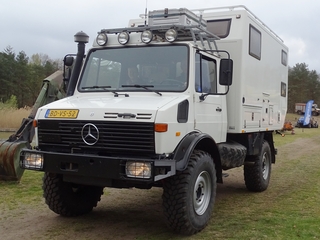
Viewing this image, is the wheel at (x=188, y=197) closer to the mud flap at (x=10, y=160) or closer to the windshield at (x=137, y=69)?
the windshield at (x=137, y=69)

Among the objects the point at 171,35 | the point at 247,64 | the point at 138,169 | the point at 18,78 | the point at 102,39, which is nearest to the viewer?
the point at 138,169

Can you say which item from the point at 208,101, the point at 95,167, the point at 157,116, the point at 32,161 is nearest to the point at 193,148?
the point at 157,116

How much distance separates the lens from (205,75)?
6070 millimetres

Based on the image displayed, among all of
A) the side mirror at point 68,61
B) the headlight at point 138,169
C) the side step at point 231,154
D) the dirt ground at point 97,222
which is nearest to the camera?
the headlight at point 138,169

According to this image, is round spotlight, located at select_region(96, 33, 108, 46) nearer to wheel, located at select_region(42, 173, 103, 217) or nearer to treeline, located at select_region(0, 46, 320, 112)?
wheel, located at select_region(42, 173, 103, 217)

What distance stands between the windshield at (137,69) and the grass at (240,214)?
1.99m

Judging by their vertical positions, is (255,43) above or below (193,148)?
above

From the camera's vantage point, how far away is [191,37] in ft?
19.9

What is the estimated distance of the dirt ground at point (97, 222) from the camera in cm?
550

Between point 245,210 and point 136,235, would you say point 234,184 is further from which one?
point 136,235

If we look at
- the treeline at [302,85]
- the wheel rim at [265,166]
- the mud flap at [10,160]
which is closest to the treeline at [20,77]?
the mud flap at [10,160]

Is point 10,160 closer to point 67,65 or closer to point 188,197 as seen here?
point 67,65

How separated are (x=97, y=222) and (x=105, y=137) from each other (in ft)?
5.75

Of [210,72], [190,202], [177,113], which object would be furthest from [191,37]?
[190,202]
